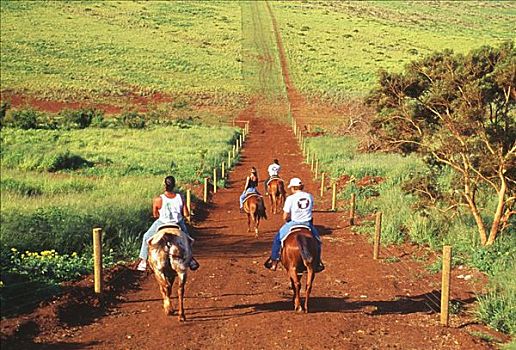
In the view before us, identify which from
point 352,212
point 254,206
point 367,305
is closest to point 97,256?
point 367,305

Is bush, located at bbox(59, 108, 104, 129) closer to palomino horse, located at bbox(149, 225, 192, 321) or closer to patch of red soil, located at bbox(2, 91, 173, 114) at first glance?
patch of red soil, located at bbox(2, 91, 173, 114)

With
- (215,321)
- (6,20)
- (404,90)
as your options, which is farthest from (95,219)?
(6,20)

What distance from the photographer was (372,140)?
112 ft

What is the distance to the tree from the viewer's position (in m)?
13.6

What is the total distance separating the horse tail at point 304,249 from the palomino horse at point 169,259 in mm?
1777

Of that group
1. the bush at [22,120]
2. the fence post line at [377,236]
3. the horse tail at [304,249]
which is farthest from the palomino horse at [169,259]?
the bush at [22,120]

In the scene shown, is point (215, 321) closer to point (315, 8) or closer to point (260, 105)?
point (260, 105)

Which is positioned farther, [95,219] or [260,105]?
[260,105]

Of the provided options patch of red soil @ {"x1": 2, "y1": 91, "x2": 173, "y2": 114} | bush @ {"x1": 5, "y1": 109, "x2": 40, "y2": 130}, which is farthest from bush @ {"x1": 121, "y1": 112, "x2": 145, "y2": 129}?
bush @ {"x1": 5, "y1": 109, "x2": 40, "y2": 130}

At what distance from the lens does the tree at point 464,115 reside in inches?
537

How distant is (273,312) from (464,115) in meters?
6.29

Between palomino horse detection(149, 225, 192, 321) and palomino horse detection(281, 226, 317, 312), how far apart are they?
1.66m

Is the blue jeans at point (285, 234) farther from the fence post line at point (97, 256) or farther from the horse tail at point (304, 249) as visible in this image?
the fence post line at point (97, 256)

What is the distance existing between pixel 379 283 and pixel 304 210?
321 cm
